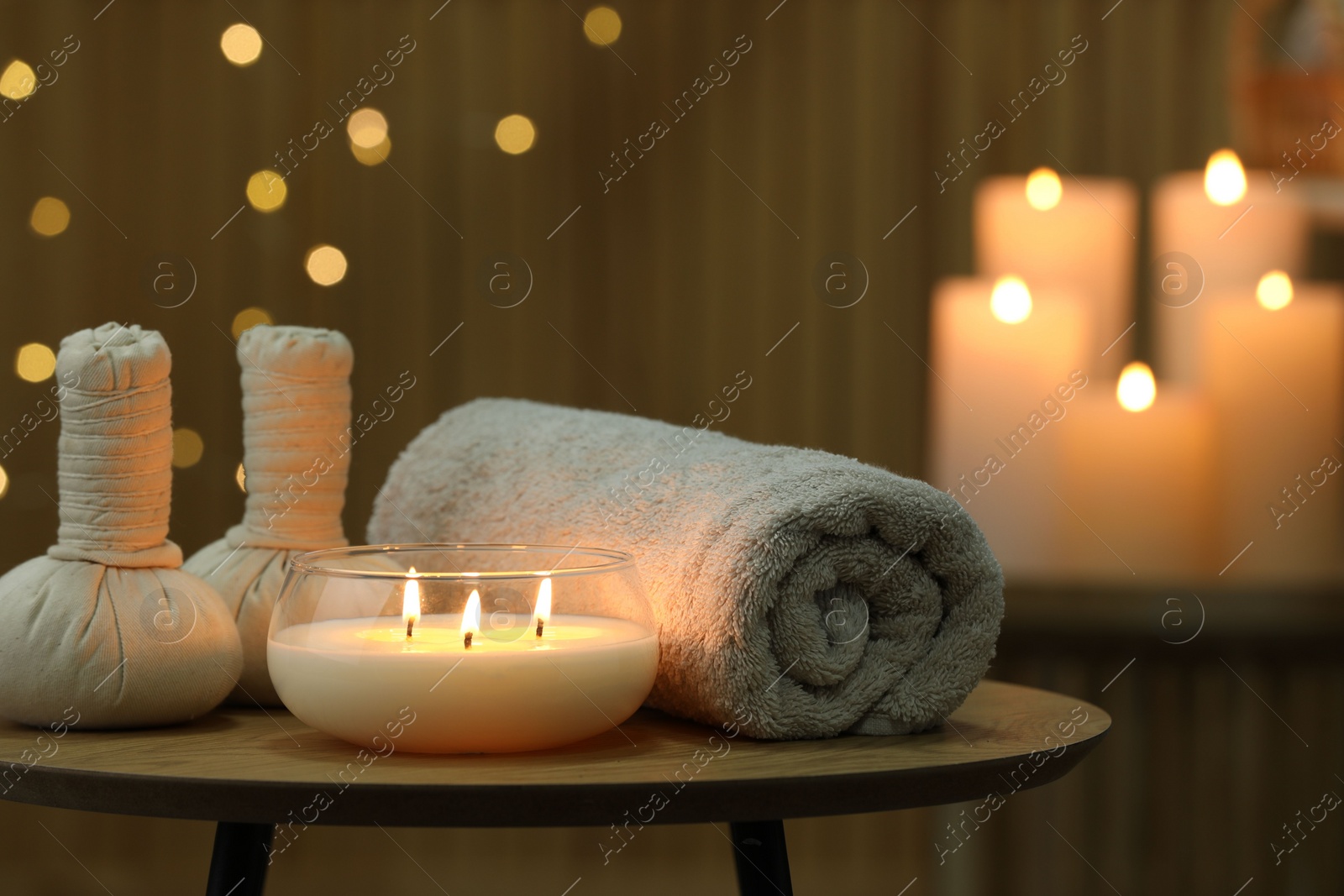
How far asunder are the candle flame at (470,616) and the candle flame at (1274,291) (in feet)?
2.56

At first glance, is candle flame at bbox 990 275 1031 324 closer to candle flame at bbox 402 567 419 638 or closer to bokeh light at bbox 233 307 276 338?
candle flame at bbox 402 567 419 638

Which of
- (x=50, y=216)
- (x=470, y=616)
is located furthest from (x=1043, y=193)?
(x=50, y=216)

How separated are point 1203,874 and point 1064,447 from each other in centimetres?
49

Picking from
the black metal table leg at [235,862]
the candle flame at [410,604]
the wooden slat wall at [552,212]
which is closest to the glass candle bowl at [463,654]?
the candle flame at [410,604]

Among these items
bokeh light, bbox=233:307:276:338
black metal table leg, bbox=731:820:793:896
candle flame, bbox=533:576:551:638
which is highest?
bokeh light, bbox=233:307:276:338

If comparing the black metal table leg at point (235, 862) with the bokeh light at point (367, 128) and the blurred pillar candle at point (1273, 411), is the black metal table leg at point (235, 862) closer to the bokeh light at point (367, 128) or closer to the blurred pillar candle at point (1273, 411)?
the blurred pillar candle at point (1273, 411)

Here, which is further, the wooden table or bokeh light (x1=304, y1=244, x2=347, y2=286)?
bokeh light (x1=304, y1=244, x2=347, y2=286)

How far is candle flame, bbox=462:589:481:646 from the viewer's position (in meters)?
0.47

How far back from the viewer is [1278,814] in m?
1.19

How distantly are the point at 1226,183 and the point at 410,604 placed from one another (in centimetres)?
85

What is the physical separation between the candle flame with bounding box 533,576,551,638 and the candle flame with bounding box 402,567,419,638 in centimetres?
4

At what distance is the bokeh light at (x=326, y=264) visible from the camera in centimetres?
152

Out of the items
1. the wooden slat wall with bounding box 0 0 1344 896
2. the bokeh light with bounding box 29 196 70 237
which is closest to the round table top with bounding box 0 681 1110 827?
the wooden slat wall with bounding box 0 0 1344 896

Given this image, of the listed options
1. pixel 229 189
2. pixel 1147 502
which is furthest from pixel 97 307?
pixel 1147 502
